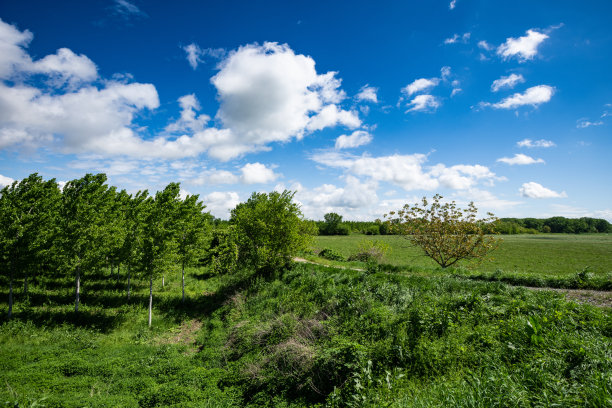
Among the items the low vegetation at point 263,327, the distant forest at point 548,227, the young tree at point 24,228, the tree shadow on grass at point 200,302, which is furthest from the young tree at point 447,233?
the distant forest at point 548,227

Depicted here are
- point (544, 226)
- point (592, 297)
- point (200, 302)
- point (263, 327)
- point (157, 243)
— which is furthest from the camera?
point (544, 226)

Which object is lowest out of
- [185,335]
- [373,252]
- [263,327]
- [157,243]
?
[185,335]

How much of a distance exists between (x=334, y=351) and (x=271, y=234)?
1342 centimetres

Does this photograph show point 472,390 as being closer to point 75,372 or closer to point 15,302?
point 75,372

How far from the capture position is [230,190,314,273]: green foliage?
20562 millimetres

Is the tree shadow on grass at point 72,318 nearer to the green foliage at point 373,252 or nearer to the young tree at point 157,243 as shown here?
the young tree at point 157,243

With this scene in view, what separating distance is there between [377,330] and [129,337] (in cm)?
1401

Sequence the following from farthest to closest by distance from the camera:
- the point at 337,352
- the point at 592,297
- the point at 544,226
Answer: the point at 544,226
the point at 592,297
the point at 337,352

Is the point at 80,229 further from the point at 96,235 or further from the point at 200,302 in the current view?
the point at 200,302

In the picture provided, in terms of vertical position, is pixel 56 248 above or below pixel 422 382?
above

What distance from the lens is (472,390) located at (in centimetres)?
514

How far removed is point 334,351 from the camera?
8375 millimetres

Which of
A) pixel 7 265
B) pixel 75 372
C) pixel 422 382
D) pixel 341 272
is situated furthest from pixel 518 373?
pixel 7 265

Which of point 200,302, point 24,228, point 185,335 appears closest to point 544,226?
point 200,302
